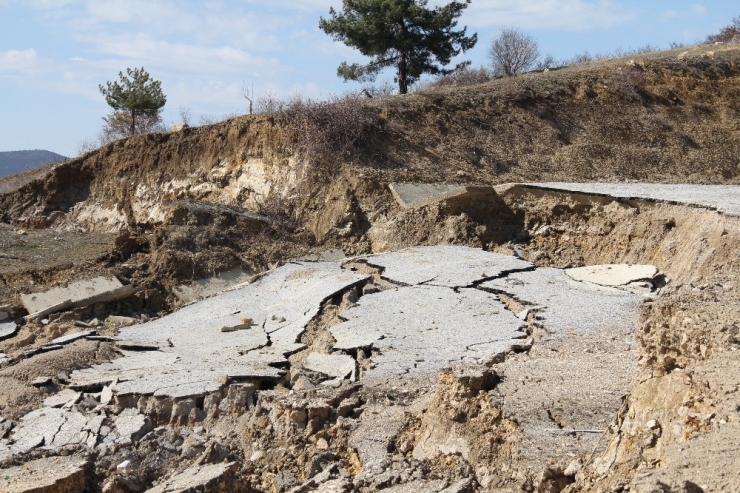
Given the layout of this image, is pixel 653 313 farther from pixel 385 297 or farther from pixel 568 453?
pixel 385 297

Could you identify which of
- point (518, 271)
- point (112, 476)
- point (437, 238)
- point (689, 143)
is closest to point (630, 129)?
point (689, 143)

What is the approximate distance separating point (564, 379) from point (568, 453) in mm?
1420

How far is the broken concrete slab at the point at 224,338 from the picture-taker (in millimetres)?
8391

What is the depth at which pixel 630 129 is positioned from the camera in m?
20.6

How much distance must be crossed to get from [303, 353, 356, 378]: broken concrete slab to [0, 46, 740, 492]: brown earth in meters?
0.35

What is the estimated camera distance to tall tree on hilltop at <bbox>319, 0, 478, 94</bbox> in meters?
22.3

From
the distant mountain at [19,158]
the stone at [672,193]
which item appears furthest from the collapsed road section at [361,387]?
the distant mountain at [19,158]

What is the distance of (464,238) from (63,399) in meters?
7.04

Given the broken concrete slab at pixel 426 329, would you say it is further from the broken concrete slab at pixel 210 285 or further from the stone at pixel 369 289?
the broken concrete slab at pixel 210 285

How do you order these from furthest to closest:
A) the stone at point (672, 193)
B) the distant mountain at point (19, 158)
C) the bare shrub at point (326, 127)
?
1. the distant mountain at point (19, 158)
2. the bare shrub at point (326, 127)
3. the stone at point (672, 193)

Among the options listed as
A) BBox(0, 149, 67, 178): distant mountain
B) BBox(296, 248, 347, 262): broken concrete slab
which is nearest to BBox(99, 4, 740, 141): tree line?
BBox(296, 248, 347, 262): broken concrete slab

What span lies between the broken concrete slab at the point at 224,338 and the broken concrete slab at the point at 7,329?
1944 millimetres

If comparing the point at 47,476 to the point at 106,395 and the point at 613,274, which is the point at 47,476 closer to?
the point at 106,395

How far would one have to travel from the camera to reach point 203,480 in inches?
246
